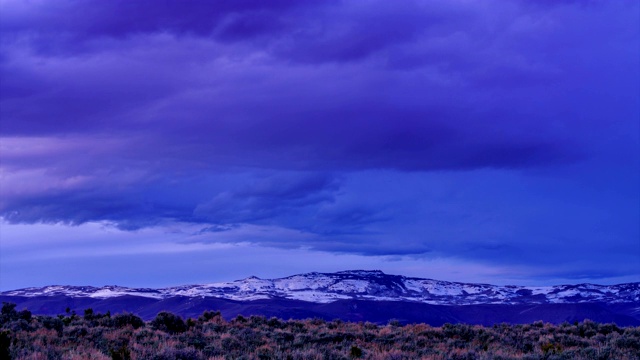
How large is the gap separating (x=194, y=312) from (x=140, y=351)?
119387 millimetres

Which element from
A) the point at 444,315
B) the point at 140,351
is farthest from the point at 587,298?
the point at 140,351

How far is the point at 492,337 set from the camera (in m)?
33.7

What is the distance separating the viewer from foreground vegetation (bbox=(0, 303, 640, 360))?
25.5 meters

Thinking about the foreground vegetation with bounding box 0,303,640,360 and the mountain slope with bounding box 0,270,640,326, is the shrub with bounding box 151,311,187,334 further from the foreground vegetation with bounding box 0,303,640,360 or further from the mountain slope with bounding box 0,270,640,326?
the mountain slope with bounding box 0,270,640,326

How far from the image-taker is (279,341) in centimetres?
3145

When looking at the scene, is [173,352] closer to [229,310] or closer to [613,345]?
[613,345]

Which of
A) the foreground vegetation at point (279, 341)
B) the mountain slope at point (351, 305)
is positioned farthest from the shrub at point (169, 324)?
the mountain slope at point (351, 305)

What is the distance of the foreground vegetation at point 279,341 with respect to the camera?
83.7ft

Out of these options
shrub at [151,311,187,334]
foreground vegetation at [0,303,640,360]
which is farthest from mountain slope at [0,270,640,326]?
shrub at [151,311,187,334]

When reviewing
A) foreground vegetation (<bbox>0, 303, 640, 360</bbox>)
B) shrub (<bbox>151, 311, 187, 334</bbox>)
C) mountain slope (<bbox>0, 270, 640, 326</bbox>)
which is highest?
mountain slope (<bbox>0, 270, 640, 326</bbox>)

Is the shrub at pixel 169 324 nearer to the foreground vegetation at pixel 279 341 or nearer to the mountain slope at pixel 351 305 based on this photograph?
the foreground vegetation at pixel 279 341

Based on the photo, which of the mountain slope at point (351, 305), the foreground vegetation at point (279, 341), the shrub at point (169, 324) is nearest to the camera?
the foreground vegetation at point (279, 341)

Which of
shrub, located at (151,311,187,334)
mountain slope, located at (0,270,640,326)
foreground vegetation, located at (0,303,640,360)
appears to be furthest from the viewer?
mountain slope, located at (0,270,640,326)

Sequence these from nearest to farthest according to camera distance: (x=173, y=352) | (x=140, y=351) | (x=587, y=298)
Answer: (x=173, y=352) < (x=140, y=351) < (x=587, y=298)
